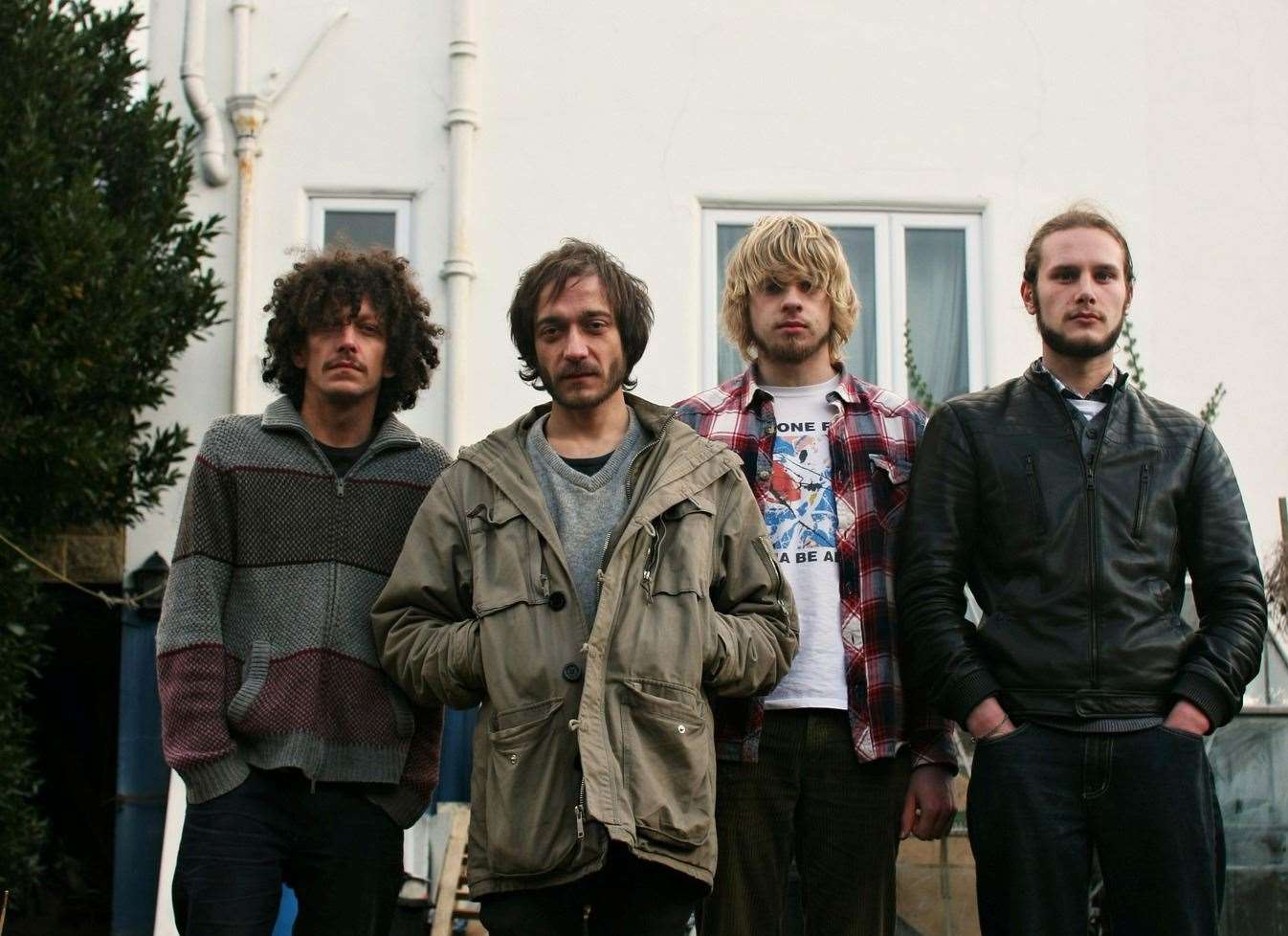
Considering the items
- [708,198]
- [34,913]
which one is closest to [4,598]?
[34,913]

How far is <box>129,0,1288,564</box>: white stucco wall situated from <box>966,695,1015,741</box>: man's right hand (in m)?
4.40

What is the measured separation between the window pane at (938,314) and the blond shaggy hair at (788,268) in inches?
150

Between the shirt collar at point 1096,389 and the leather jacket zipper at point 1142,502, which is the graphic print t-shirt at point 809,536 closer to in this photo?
the shirt collar at point 1096,389

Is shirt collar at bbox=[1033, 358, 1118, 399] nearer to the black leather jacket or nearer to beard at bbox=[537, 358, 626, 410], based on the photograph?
the black leather jacket

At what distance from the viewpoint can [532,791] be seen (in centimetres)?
294

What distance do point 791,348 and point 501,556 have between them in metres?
0.98

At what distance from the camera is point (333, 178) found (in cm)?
757

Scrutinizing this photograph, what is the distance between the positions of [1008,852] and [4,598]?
508 cm

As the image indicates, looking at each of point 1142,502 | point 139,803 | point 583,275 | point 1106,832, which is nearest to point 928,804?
point 1106,832

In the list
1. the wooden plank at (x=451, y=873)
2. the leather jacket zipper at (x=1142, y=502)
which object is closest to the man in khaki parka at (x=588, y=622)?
the leather jacket zipper at (x=1142, y=502)

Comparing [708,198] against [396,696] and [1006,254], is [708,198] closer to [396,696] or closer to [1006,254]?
[1006,254]

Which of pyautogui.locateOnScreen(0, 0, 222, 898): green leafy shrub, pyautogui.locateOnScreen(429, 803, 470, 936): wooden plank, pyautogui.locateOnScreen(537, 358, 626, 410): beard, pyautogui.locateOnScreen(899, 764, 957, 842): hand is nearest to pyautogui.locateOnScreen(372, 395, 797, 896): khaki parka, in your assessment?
pyautogui.locateOnScreen(537, 358, 626, 410): beard

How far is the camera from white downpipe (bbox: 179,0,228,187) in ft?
24.5

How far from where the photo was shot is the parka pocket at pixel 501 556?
10.0ft
